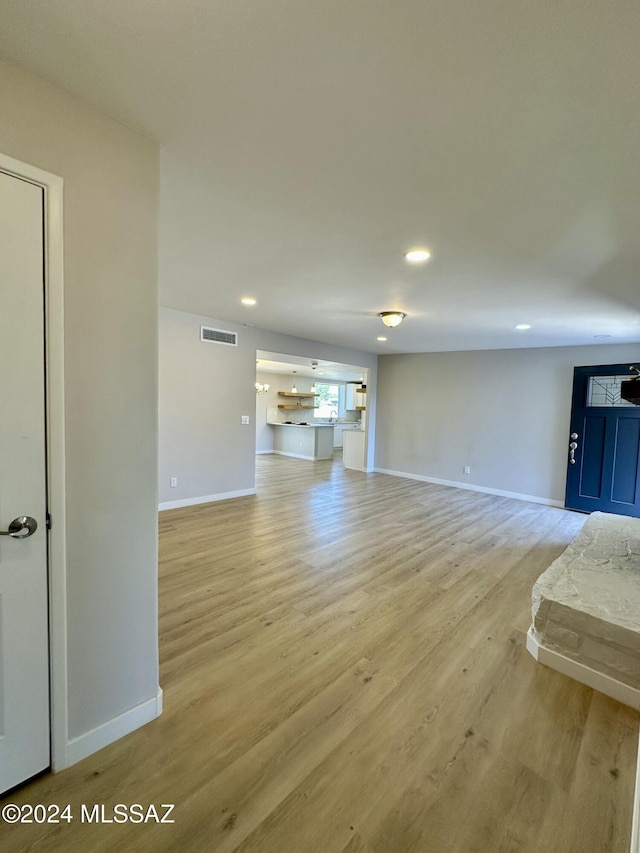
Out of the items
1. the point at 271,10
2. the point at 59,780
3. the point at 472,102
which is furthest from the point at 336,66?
the point at 59,780

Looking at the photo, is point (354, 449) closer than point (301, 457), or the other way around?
point (354, 449)

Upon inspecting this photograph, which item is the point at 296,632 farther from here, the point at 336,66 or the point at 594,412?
the point at 594,412

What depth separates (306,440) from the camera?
32.4 ft

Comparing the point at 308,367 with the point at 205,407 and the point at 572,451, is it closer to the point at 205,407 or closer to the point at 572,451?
the point at 205,407

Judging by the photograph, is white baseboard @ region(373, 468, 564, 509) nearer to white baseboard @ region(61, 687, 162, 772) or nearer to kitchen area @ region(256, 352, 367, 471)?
kitchen area @ region(256, 352, 367, 471)

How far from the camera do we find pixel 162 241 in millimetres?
2520

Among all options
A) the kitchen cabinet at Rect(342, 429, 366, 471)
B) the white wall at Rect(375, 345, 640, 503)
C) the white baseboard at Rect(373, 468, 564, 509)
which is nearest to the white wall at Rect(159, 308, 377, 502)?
the white wall at Rect(375, 345, 640, 503)

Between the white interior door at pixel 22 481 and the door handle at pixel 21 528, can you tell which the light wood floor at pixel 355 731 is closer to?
the white interior door at pixel 22 481

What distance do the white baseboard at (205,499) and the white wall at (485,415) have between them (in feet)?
11.7

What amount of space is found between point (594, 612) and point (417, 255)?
2.48 metres

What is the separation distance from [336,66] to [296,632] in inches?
109

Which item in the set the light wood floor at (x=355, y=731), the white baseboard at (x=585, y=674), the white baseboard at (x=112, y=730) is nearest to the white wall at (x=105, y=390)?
the white baseboard at (x=112, y=730)

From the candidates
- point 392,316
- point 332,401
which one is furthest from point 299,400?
point 392,316

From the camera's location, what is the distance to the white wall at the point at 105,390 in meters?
1.33
